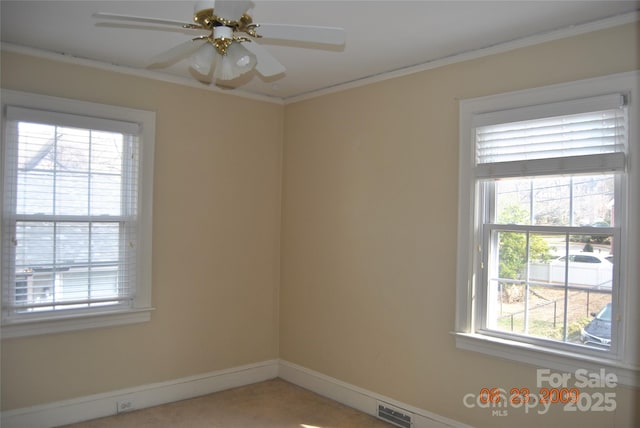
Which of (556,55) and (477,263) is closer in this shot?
(556,55)

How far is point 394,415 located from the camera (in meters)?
3.66

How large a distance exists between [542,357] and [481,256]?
2.35 ft

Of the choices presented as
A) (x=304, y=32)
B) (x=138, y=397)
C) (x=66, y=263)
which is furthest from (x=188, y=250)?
(x=304, y=32)

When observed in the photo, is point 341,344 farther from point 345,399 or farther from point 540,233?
point 540,233

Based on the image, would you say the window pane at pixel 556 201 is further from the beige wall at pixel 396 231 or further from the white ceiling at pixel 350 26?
the white ceiling at pixel 350 26

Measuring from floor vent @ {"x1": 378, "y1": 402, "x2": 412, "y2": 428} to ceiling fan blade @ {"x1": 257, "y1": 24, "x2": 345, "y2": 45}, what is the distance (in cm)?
273

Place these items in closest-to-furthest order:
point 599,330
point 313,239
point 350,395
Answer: point 599,330, point 350,395, point 313,239

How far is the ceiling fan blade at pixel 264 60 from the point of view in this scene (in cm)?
227

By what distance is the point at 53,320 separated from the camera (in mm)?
3473

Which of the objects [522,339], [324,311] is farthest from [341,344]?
[522,339]

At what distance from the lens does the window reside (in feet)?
11.0

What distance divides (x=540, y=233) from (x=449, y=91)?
3.78 ft

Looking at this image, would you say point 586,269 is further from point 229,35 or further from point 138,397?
point 138,397

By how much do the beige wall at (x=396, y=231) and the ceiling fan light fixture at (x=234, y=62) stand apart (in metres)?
1.71
